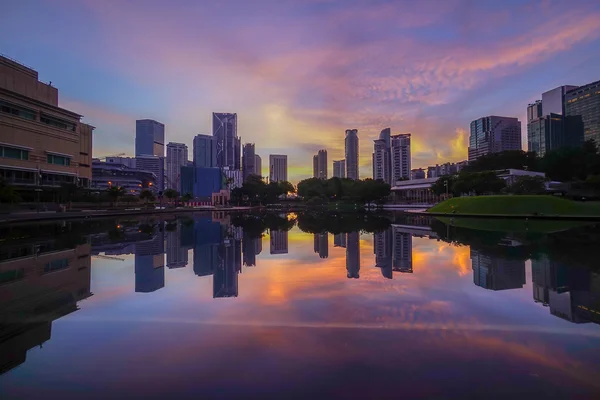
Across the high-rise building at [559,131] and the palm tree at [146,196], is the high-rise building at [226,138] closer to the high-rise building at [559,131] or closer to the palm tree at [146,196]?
the palm tree at [146,196]

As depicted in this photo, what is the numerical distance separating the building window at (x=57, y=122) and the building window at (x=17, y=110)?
2.23 m

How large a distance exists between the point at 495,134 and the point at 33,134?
142m

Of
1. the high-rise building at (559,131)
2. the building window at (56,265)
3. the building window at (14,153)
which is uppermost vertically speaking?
the high-rise building at (559,131)

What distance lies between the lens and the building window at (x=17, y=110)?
49.4 m

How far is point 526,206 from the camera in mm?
38250

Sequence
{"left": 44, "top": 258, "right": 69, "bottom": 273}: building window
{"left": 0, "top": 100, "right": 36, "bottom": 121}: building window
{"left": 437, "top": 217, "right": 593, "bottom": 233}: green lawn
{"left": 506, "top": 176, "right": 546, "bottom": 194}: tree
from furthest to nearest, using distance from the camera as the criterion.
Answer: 1. {"left": 506, "top": 176, "right": 546, "bottom": 194}: tree
2. {"left": 0, "top": 100, "right": 36, "bottom": 121}: building window
3. {"left": 437, "top": 217, "right": 593, "bottom": 233}: green lawn
4. {"left": 44, "top": 258, "right": 69, "bottom": 273}: building window

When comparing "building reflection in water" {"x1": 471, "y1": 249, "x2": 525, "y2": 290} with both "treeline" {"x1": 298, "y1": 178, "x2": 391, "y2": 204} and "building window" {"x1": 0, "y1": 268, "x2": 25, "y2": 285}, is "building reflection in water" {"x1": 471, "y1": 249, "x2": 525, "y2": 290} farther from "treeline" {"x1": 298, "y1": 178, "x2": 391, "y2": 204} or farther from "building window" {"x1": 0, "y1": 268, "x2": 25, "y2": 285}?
"treeline" {"x1": 298, "y1": 178, "x2": 391, "y2": 204}

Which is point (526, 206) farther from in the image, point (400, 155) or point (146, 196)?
point (400, 155)

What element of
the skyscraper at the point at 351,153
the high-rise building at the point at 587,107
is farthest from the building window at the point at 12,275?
the skyscraper at the point at 351,153

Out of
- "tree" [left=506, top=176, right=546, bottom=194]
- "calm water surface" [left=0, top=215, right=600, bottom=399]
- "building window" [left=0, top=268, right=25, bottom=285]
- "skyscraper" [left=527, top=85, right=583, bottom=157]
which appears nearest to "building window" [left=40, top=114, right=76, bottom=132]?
"calm water surface" [left=0, top=215, right=600, bottom=399]

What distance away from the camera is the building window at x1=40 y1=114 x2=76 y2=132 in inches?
2253

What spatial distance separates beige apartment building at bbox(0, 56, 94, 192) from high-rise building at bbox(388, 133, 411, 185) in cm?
11471

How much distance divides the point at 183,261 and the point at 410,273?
26.1 ft

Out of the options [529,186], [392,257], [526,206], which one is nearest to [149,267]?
[392,257]
